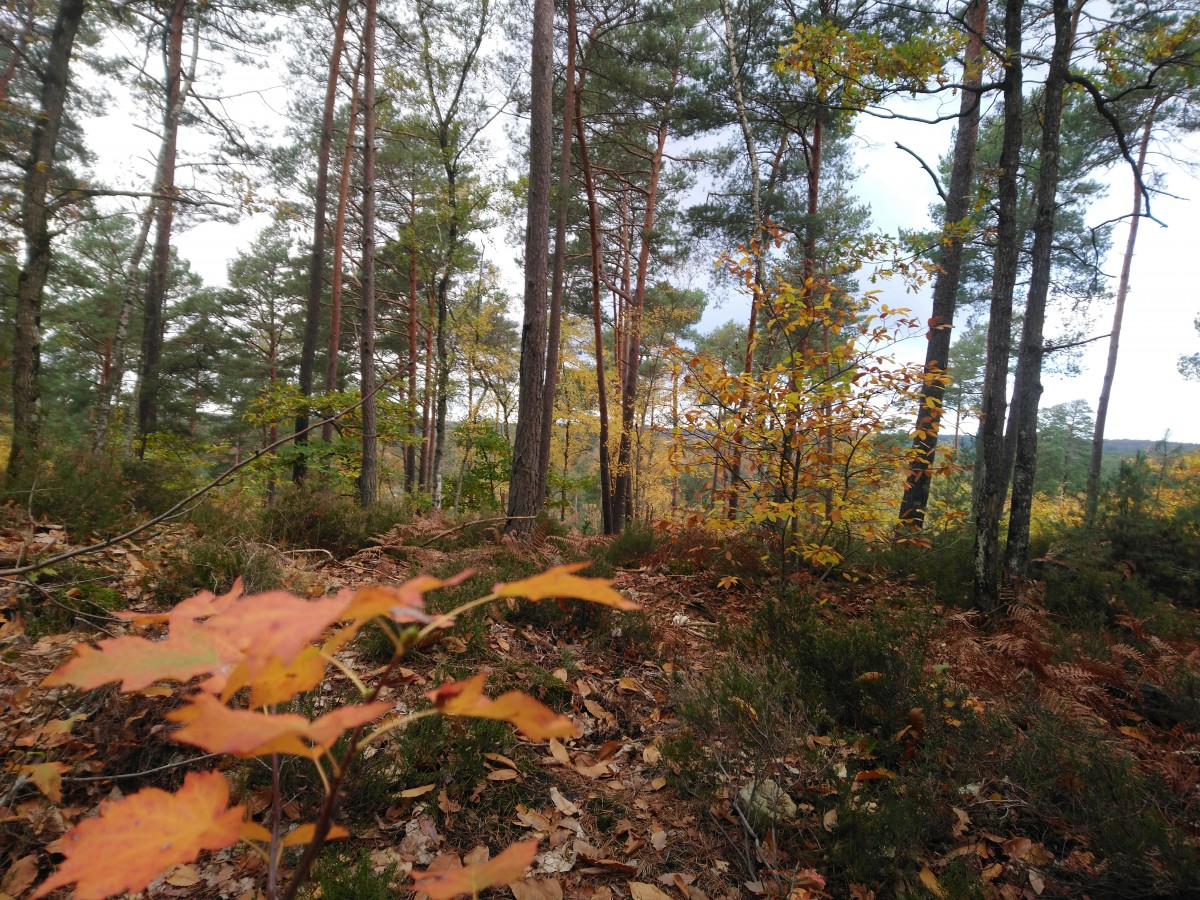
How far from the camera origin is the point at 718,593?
463cm

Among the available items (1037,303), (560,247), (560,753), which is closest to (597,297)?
(560,247)

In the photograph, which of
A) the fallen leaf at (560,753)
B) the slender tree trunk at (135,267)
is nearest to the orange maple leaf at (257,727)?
the fallen leaf at (560,753)

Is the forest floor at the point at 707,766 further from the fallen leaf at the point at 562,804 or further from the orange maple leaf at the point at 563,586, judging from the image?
the orange maple leaf at the point at 563,586

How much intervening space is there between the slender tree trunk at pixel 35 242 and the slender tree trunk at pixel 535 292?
4.41 m

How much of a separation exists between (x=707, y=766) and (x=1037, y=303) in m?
5.57

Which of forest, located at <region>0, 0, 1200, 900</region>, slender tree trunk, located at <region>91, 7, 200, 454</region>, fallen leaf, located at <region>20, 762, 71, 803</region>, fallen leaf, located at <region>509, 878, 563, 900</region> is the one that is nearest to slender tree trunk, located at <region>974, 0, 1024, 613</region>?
forest, located at <region>0, 0, 1200, 900</region>

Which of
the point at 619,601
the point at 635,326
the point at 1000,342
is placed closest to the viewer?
the point at 619,601

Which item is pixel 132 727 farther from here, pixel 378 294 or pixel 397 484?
pixel 397 484

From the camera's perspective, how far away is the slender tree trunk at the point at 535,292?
559 cm

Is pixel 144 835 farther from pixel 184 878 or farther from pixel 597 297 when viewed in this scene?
pixel 597 297

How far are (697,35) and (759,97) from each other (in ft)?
13.0

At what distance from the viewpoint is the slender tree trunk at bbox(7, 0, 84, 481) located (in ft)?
16.2

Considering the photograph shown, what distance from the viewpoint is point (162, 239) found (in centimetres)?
1097

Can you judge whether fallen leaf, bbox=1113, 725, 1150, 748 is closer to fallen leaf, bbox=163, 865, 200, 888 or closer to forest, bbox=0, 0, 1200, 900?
forest, bbox=0, 0, 1200, 900
